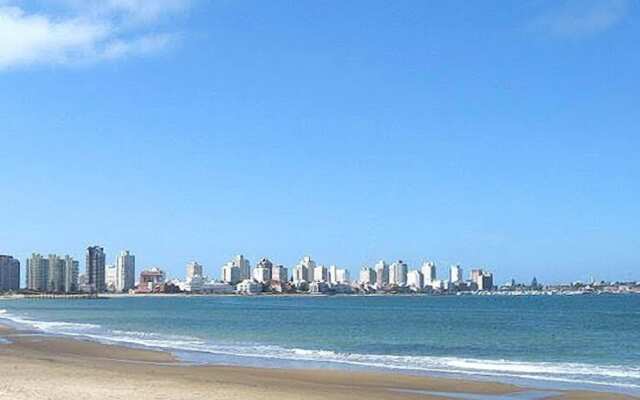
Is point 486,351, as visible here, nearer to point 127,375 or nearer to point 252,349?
point 252,349

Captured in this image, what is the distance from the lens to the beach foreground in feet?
61.8

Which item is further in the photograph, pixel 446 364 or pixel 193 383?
pixel 446 364

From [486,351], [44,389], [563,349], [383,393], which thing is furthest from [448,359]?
[44,389]

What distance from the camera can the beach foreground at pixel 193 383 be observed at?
741 inches

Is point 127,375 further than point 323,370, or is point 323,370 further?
point 323,370

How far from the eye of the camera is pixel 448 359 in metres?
32.9

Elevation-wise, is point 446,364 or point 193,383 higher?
point 193,383

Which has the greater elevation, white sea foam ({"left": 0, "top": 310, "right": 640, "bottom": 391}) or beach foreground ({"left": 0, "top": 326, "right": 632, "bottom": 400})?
beach foreground ({"left": 0, "top": 326, "right": 632, "bottom": 400})

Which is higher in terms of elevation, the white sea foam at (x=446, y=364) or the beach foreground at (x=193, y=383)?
the beach foreground at (x=193, y=383)

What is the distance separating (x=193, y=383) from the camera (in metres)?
21.6

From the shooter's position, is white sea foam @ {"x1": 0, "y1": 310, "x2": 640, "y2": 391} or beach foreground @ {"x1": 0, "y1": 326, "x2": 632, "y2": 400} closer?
beach foreground @ {"x1": 0, "y1": 326, "x2": 632, "y2": 400}

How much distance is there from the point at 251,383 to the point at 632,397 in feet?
31.9

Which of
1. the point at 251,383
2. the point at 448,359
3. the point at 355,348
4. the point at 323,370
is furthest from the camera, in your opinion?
the point at 355,348

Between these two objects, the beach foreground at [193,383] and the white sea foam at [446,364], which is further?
the white sea foam at [446,364]
